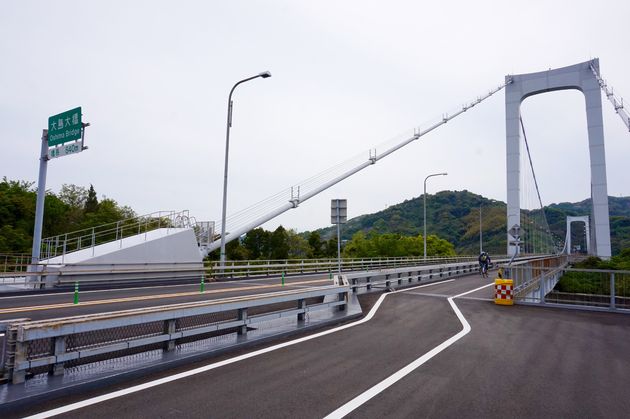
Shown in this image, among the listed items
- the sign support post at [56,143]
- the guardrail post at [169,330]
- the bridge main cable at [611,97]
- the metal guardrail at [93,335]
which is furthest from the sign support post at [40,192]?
the bridge main cable at [611,97]

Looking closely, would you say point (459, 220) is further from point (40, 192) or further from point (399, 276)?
point (40, 192)

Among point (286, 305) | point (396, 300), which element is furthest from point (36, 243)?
point (396, 300)

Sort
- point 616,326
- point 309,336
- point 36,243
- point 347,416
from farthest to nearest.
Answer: point 36,243 < point 616,326 < point 309,336 < point 347,416

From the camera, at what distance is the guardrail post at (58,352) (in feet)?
17.1

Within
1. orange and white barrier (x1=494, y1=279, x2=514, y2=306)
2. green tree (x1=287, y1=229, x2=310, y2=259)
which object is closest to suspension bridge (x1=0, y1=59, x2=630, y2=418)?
orange and white barrier (x1=494, y1=279, x2=514, y2=306)

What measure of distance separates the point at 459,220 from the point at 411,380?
6447 inches

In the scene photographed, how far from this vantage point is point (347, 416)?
4.47m

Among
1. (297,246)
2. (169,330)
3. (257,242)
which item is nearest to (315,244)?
(297,246)

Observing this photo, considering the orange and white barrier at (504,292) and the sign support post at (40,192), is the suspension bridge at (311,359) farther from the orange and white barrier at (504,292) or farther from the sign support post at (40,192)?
the sign support post at (40,192)

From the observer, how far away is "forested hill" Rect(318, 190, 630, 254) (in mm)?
130500

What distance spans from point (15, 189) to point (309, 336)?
68995 mm

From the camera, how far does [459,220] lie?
160625mm

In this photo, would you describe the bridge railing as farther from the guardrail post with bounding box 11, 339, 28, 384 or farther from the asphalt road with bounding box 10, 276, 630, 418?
the guardrail post with bounding box 11, 339, 28, 384

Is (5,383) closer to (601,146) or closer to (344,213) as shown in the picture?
(344,213)
